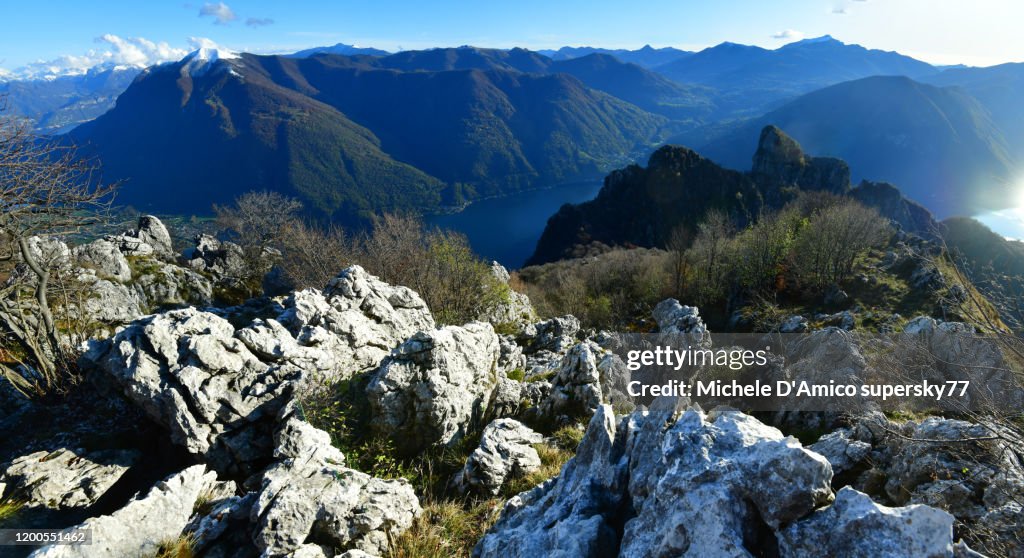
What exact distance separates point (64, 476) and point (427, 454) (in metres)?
6.40

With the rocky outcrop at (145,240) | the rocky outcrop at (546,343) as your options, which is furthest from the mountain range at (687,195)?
the rocky outcrop at (145,240)

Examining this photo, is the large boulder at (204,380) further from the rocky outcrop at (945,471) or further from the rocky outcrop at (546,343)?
the rocky outcrop at (546,343)

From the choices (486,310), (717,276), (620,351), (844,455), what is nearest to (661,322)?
(620,351)

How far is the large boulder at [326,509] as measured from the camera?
6.19 metres

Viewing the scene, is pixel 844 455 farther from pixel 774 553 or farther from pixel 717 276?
pixel 717 276

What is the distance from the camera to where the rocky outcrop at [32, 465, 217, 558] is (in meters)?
5.64

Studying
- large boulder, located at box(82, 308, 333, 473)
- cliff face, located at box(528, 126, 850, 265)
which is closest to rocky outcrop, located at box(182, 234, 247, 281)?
large boulder, located at box(82, 308, 333, 473)

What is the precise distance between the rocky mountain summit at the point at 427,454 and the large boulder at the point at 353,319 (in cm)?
8

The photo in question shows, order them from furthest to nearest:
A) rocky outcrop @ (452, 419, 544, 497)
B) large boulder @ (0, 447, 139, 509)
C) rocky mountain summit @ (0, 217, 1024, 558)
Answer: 1. rocky outcrop @ (452, 419, 544, 497)
2. large boulder @ (0, 447, 139, 509)
3. rocky mountain summit @ (0, 217, 1024, 558)

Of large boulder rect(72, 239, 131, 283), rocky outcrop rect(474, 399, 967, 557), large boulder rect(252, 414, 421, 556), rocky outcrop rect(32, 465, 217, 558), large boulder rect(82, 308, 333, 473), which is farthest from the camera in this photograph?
large boulder rect(72, 239, 131, 283)

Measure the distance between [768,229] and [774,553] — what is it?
168ft

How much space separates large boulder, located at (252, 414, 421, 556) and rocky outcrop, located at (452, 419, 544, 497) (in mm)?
1425

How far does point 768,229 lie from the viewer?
48125 mm

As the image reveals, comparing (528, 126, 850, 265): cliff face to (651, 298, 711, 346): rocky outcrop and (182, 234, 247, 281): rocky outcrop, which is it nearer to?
(182, 234, 247, 281): rocky outcrop
